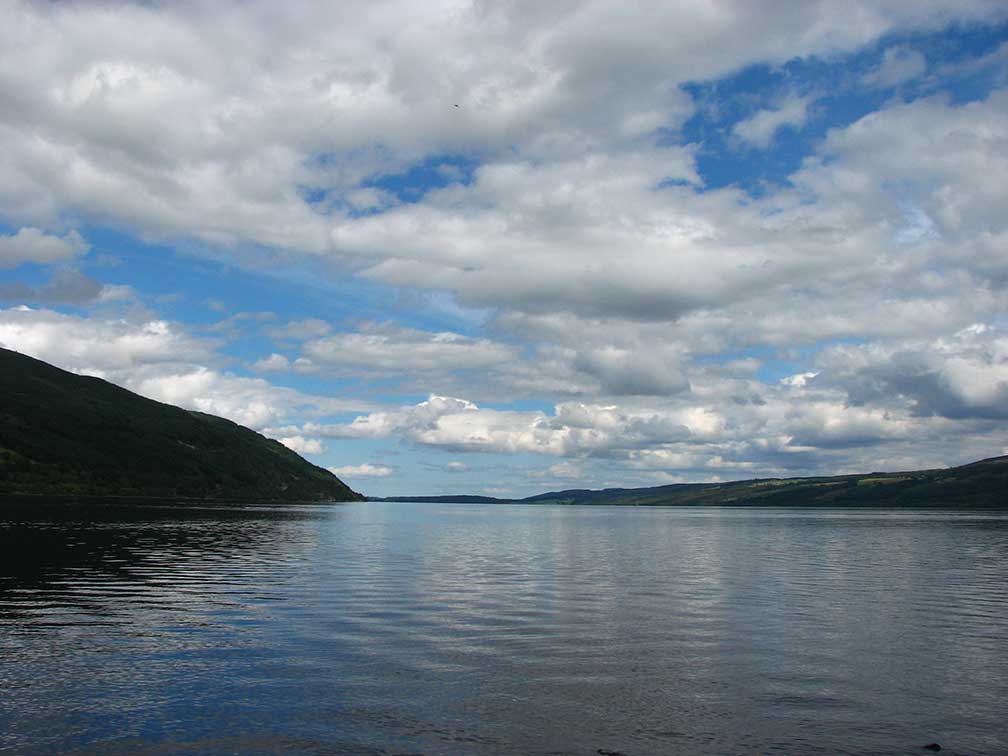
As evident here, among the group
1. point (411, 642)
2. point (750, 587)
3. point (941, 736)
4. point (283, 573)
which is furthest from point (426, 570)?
point (941, 736)

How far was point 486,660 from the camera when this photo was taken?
32.7 metres

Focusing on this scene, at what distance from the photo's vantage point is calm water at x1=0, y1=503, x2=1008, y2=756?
22.8 m

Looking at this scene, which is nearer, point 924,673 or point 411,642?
point 924,673

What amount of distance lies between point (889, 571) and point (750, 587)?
23.8m

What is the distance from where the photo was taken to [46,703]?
24.3 m

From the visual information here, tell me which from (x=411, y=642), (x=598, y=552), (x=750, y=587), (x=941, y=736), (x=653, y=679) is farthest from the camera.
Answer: (x=598, y=552)

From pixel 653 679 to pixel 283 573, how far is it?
139 ft

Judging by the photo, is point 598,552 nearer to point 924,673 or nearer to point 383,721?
point 924,673

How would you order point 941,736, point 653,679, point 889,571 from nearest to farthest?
point 941,736 < point 653,679 < point 889,571

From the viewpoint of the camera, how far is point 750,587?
60.6m

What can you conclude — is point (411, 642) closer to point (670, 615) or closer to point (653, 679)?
point (653, 679)

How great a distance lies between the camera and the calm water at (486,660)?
2275cm

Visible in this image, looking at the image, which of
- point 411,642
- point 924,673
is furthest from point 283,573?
point 924,673

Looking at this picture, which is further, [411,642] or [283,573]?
[283,573]
